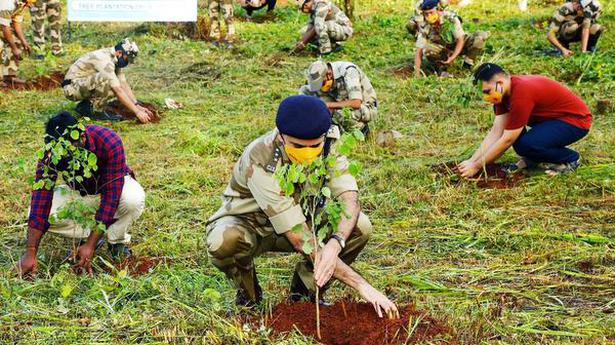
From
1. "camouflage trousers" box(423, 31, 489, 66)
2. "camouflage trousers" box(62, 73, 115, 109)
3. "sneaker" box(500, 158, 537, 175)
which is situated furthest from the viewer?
"camouflage trousers" box(423, 31, 489, 66)

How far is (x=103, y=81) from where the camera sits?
793cm

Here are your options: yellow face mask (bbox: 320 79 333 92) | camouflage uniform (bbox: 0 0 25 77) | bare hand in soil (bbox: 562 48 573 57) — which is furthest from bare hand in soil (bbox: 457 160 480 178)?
camouflage uniform (bbox: 0 0 25 77)

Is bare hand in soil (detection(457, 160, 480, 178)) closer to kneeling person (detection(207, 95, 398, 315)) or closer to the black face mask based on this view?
kneeling person (detection(207, 95, 398, 315))

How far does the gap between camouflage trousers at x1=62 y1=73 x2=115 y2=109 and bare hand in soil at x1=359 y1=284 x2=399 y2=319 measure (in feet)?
18.1

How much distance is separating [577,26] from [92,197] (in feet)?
25.6

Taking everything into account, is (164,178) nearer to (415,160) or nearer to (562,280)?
(415,160)

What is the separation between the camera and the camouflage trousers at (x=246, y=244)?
3408 millimetres

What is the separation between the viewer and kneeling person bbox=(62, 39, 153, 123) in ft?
25.7

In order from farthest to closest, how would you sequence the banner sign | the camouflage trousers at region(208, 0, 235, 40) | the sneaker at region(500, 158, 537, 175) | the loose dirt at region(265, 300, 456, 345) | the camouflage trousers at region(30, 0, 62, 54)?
the camouflage trousers at region(208, 0, 235, 40) < the banner sign < the camouflage trousers at region(30, 0, 62, 54) < the sneaker at region(500, 158, 537, 175) < the loose dirt at region(265, 300, 456, 345)

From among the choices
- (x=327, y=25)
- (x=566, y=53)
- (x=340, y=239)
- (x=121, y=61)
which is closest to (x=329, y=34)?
(x=327, y=25)

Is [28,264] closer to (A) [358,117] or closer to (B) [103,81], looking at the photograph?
(A) [358,117]

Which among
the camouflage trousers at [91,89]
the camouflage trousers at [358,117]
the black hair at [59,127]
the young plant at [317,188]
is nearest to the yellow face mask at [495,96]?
the camouflage trousers at [358,117]

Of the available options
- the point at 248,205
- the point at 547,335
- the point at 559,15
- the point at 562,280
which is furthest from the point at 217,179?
the point at 559,15

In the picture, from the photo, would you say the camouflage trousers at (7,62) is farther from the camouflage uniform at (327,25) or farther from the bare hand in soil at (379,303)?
the bare hand in soil at (379,303)
